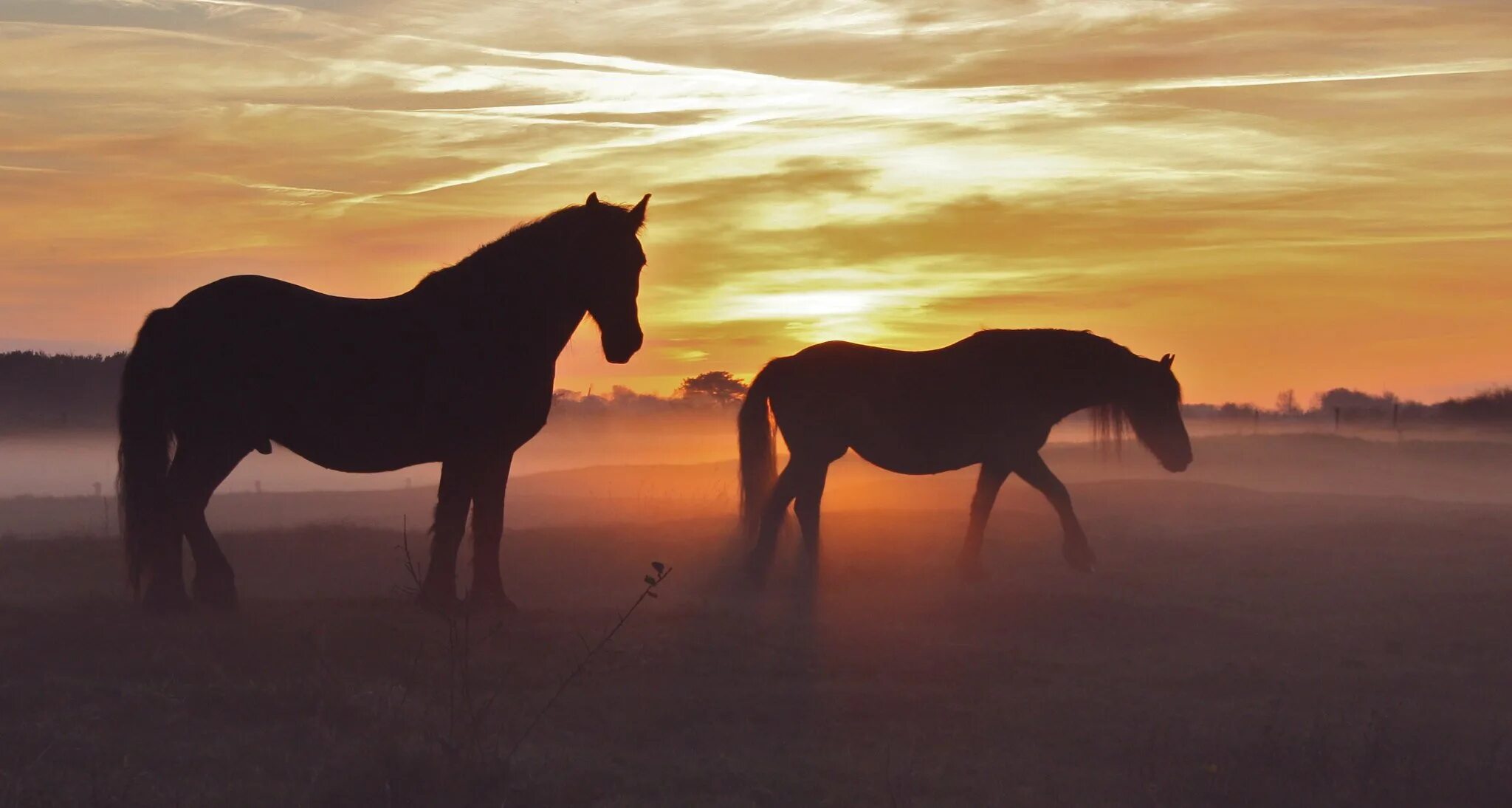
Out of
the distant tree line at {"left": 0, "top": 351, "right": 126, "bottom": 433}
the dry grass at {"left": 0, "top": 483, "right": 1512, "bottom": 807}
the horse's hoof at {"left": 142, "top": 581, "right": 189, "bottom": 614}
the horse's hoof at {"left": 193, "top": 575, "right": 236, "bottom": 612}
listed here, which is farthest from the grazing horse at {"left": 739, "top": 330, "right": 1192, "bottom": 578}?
the distant tree line at {"left": 0, "top": 351, "right": 126, "bottom": 433}

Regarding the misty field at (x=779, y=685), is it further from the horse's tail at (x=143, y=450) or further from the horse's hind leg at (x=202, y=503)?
the horse's tail at (x=143, y=450)

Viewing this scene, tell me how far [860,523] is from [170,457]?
9.23 metres

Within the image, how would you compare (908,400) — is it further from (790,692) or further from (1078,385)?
(790,692)

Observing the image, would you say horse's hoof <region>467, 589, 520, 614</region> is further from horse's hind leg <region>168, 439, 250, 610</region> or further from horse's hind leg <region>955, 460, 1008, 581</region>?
horse's hind leg <region>955, 460, 1008, 581</region>

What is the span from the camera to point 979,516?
12.9 metres

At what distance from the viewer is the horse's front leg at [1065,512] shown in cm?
1296

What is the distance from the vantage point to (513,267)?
9.39m

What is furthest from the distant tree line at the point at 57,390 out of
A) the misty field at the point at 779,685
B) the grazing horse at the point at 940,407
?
the grazing horse at the point at 940,407

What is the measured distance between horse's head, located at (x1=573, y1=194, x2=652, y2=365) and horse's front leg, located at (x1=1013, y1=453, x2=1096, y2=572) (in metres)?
5.35

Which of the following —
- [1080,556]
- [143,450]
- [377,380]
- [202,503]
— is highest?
[377,380]

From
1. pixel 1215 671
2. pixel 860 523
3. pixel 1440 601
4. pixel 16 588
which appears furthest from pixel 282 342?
pixel 1440 601

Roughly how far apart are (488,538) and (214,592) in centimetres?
205

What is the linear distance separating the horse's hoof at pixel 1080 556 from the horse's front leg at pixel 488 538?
632 cm

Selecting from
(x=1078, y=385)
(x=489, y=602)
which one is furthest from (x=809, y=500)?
(x=489, y=602)
